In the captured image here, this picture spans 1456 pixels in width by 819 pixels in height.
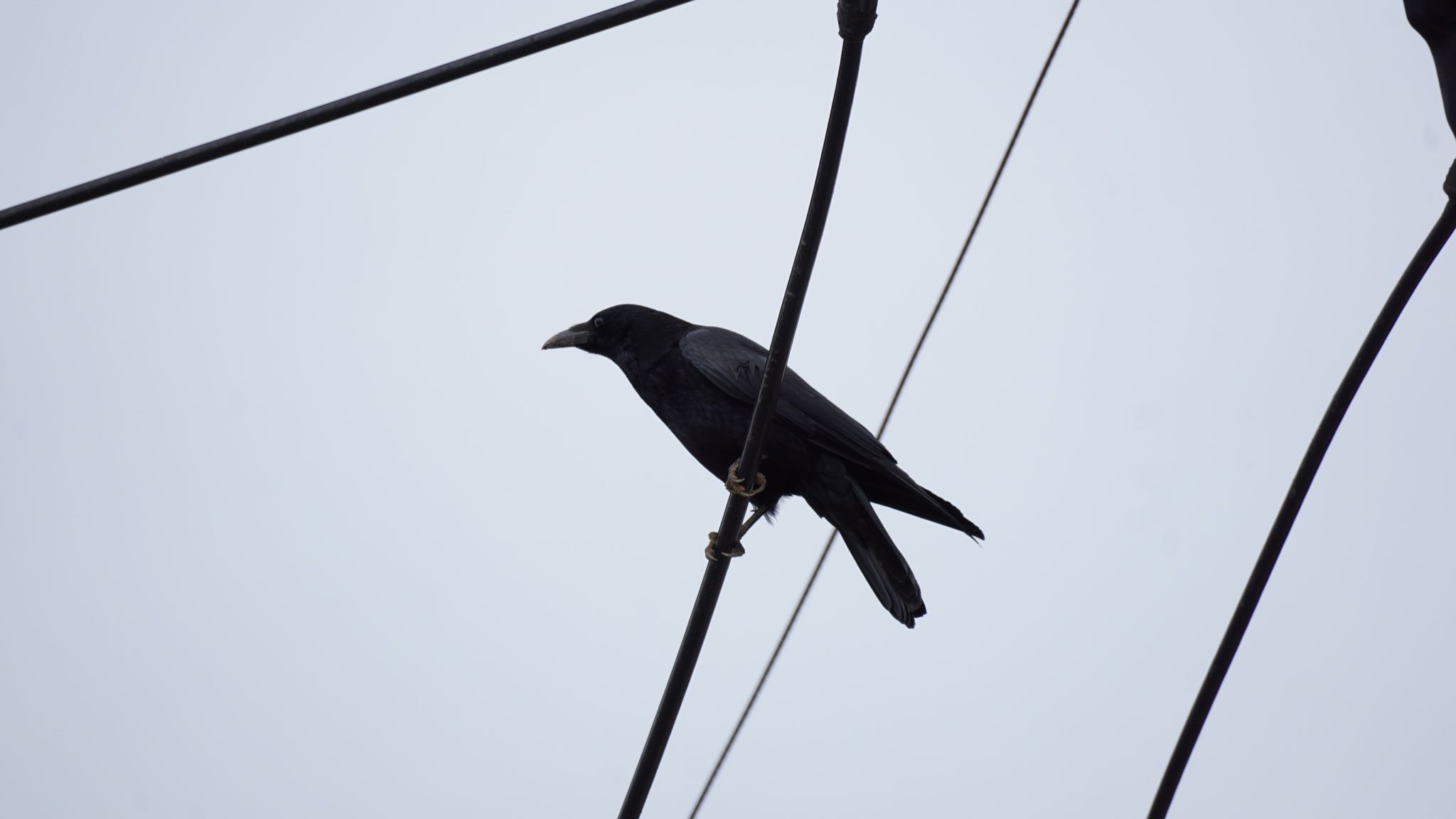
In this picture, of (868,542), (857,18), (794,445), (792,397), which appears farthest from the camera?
(792,397)

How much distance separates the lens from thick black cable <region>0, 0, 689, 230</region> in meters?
2.33

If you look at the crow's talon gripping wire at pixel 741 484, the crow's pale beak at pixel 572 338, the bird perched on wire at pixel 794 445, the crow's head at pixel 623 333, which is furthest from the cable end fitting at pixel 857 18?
the crow's pale beak at pixel 572 338

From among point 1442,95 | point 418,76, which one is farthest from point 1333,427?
point 418,76

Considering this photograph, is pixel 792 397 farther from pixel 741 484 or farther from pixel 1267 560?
pixel 1267 560

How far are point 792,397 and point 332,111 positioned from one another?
233 cm

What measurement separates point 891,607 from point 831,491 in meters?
0.51

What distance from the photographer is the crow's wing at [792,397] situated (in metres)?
4.30

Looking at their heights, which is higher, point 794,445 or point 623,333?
point 623,333

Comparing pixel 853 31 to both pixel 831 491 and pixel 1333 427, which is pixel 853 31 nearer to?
pixel 1333 427

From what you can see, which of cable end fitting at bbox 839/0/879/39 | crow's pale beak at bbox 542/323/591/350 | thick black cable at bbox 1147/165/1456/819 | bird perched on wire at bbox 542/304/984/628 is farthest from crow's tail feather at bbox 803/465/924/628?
cable end fitting at bbox 839/0/879/39

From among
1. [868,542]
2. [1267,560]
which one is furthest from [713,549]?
[1267,560]

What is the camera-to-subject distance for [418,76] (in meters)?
2.38

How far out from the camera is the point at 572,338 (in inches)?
212

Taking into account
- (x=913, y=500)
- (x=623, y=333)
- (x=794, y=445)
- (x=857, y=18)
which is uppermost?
(x=623, y=333)
